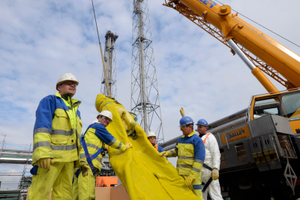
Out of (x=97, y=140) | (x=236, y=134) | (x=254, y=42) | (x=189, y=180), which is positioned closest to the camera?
(x=189, y=180)

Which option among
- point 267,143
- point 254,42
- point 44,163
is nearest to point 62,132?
point 44,163

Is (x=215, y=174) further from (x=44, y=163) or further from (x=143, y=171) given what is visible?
(x=44, y=163)

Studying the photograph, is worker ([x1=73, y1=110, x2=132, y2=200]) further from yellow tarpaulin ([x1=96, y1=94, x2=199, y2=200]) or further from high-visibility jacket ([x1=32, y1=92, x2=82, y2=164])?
A: high-visibility jacket ([x1=32, y1=92, x2=82, y2=164])

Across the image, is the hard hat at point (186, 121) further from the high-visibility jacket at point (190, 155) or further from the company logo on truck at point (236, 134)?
the company logo on truck at point (236, 134)

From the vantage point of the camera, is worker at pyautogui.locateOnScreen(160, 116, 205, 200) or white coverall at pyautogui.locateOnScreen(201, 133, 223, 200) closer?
worker at pyautogui.locateOnScreen(160, 116, 205, 200)

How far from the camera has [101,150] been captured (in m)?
3.22

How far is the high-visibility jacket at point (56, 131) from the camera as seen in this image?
207cm

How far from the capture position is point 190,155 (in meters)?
3.30

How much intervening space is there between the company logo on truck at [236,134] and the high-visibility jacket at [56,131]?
3288mm

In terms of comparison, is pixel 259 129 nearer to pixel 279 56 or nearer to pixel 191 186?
pixel 191 186

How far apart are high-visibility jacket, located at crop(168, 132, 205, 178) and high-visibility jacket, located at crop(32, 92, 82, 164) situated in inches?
65.0

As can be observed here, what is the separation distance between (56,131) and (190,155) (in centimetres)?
201

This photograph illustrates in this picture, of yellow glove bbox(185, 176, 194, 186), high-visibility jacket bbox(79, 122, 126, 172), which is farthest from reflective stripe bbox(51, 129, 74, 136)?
yellow glove bbox(185, 176, 194, 186)

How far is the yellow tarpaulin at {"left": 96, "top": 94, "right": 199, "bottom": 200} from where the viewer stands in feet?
9.08
